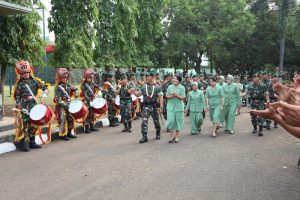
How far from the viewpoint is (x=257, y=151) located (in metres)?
8.98

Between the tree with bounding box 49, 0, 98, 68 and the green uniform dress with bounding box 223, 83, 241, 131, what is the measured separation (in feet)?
20.0

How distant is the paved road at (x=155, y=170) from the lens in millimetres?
5840

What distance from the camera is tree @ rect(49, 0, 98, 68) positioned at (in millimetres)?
15492

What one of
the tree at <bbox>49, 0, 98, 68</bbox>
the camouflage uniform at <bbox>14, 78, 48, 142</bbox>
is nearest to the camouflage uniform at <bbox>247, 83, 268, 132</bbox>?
the camouflage uniform at <bbox>14, 78, 48, 142</bbox>

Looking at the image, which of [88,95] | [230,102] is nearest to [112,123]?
[88,95]

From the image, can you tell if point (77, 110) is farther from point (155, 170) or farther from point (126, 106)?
point (155, 170)

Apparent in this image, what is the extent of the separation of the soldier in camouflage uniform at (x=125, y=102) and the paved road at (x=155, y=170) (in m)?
1.54

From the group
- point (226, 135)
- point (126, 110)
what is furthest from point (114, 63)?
point (226, 135)

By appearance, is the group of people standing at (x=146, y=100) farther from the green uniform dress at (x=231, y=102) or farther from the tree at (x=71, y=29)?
the tree at (x=71, y=29)

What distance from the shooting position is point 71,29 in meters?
15.6

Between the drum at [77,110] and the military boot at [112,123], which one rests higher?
the drum at [77,110]

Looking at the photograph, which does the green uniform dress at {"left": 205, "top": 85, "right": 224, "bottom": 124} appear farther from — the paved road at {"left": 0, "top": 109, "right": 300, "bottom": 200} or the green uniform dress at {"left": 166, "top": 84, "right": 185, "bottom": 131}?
the green uniform dress at {"left": 166, "top": 84, "right": 185, "bottom": 131}

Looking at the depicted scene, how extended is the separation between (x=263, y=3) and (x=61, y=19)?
19.3 meters

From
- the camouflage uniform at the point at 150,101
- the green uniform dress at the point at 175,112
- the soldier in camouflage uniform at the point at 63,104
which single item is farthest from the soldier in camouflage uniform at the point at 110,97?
the green uniform dress at the point at 175,112
